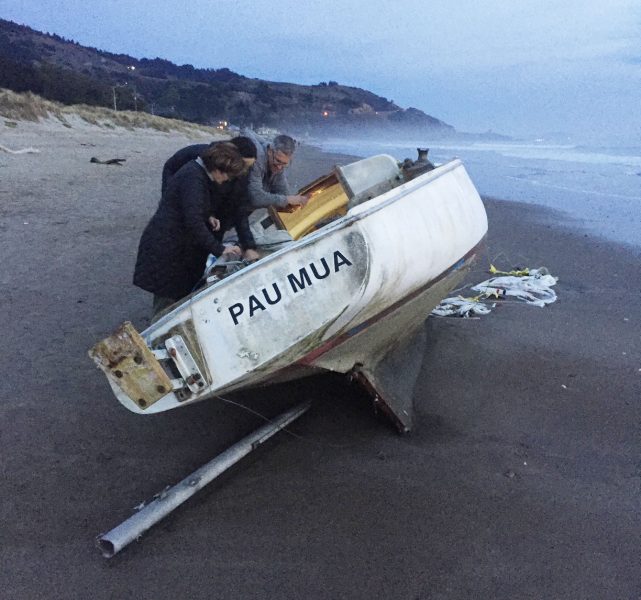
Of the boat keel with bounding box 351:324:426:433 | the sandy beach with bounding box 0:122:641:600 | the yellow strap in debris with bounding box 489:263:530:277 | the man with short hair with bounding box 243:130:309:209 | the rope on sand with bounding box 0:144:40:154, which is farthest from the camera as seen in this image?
the rope on sand with bounding box 0:144:40:154

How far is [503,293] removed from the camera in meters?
5.89

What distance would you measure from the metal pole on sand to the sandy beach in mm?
69

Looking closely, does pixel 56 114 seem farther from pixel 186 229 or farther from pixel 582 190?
pixel 186 229

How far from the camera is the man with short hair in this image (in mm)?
4125

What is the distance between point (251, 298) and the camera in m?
2.77

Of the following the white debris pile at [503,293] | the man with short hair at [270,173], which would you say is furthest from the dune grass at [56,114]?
the white debris pile at [503,293]

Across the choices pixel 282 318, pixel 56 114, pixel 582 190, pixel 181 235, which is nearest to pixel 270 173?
pixel 181 235

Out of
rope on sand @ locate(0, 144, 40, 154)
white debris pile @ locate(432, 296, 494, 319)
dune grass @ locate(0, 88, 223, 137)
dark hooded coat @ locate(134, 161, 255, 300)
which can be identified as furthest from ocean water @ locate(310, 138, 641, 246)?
dune grass @ locate(0, 88, 223, 137)

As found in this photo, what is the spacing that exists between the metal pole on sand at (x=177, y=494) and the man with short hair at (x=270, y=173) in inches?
63.4

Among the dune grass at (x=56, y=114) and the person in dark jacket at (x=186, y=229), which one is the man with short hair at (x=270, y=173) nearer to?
the person in dark jacket at (x=186, y=229)

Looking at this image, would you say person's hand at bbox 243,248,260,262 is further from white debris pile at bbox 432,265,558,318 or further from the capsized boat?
white debris pile at bbox 432,265,558,318

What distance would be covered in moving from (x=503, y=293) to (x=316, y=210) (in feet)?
6.85

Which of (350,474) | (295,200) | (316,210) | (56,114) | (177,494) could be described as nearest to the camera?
(177,494)

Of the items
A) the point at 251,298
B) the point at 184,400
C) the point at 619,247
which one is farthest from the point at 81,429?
the point at 619,247
